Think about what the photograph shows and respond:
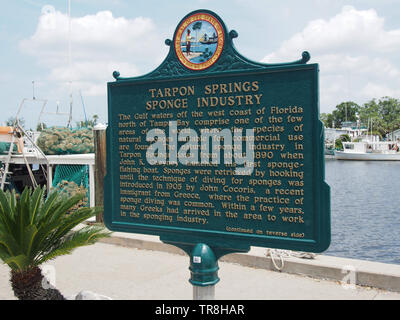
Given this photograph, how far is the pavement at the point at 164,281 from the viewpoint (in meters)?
6.64

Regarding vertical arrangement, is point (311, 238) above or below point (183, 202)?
below

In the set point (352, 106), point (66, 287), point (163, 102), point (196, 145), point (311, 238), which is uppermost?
point (352, 106)

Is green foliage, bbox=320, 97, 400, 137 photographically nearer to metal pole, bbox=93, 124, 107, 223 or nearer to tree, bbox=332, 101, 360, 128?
tree, bbox=332, 101, 360, 128

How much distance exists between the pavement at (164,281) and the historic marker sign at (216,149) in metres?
2.25

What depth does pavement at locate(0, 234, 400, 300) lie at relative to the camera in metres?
6.64

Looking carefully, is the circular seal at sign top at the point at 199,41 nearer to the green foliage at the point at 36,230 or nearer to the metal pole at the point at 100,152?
the green foliage at the point at 36,230

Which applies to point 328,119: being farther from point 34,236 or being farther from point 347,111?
point 34,236

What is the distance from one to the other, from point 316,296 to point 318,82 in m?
3.74

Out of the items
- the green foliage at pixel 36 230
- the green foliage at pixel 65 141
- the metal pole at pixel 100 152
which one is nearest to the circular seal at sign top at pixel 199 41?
the green foliage at pixel 36 230

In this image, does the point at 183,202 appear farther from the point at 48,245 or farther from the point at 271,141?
the point at 48,245

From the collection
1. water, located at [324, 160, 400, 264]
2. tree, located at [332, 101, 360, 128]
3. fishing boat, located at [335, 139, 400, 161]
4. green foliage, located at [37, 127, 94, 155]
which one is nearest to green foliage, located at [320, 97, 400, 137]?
tree, located at [332, 101, 360, 128]

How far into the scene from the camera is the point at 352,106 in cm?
11700

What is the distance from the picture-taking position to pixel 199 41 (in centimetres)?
478
